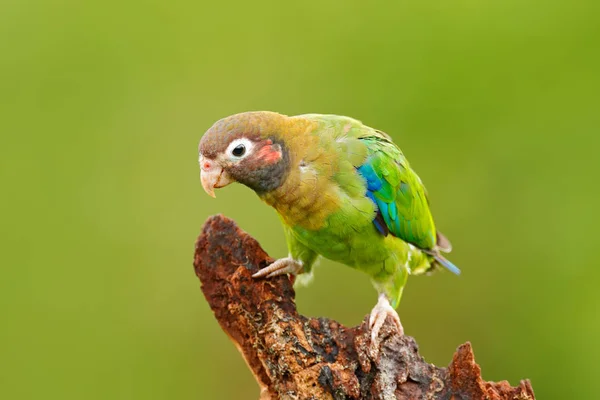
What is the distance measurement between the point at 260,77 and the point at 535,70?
3120mm

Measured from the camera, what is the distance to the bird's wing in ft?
18.3

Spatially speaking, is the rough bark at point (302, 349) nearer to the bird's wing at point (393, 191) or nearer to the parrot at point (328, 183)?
the parrot at point (328, 183)

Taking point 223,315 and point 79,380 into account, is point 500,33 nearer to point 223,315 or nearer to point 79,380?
point 223,315

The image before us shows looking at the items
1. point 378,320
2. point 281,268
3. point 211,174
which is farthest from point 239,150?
point 378,320

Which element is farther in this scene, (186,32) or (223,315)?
(186,32)

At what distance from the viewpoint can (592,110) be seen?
8.00 metres

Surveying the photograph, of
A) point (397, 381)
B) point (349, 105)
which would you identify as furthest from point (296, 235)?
point (349, 105)

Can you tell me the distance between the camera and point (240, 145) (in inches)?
199

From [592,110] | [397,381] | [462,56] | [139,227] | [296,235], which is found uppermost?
[462,56]

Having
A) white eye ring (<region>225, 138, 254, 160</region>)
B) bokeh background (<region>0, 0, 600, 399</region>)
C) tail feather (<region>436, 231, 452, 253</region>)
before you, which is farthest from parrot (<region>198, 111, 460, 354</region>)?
bokeh background (<region>0, 0, 600, 399</region>)

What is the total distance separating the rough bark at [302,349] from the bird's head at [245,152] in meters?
0.33

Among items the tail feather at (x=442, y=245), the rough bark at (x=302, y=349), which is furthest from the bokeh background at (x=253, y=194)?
the rough bark at (x=302, y=349)

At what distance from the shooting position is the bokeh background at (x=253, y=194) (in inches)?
317

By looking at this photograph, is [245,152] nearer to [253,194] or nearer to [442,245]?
[442,245]
